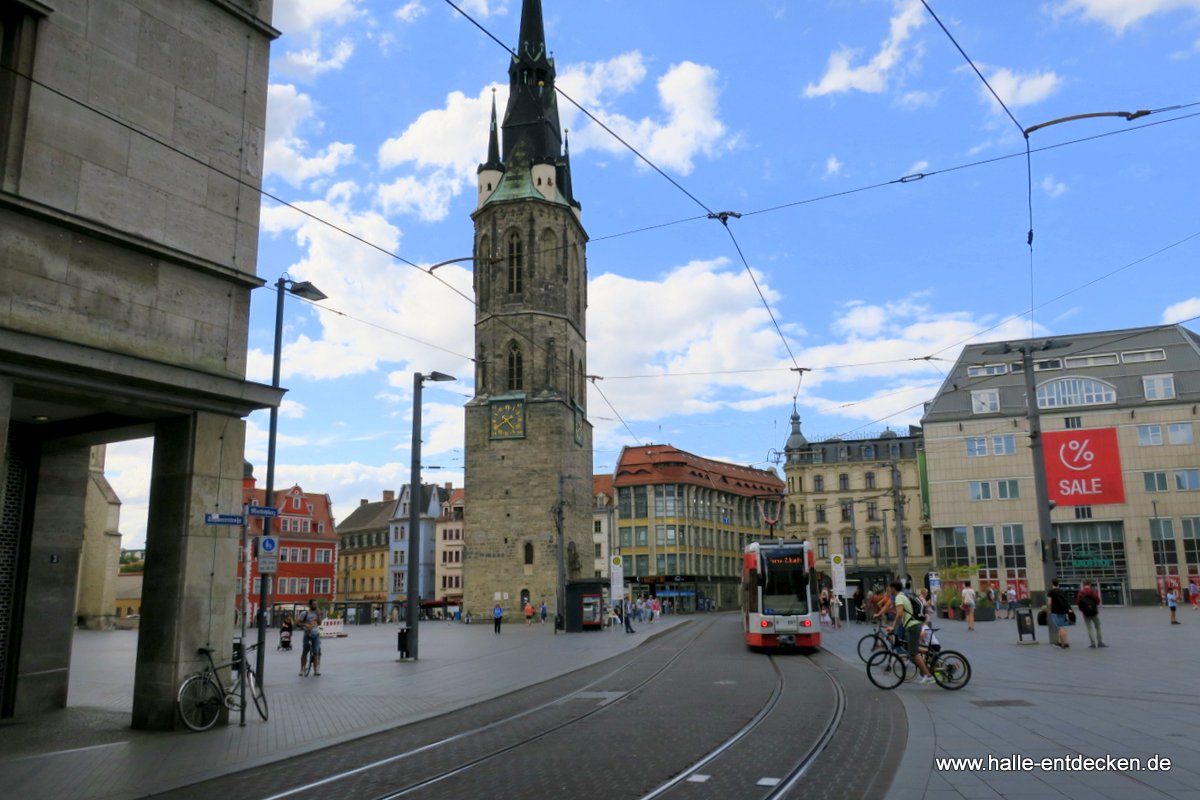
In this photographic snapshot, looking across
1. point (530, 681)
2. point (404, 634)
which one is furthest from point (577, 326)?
point (530, 681)

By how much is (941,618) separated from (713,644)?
17.6 meters

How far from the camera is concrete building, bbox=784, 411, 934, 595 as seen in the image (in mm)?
86938

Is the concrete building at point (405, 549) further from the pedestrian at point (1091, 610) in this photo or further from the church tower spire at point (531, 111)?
the pedestrian at point (1091, 610)

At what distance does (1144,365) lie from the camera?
63.3 metres

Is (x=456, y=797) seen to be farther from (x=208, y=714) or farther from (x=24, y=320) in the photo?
(x=24, y=320)

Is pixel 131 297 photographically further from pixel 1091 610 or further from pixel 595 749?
pixel 1091 610

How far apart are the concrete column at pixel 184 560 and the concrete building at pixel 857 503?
77532mm

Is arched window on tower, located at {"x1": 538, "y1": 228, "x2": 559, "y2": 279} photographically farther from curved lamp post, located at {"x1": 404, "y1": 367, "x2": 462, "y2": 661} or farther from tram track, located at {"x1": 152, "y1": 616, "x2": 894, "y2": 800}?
tram track, located at {"x1": 152, "y1": 616, "x2": 894, "y2": 800}

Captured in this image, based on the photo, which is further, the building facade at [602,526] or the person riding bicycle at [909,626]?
the building facade at [602,526]

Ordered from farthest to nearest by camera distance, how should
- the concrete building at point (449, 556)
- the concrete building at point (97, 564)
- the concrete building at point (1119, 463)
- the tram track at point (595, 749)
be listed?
the concrete building at point (449, 556)
the concrete building at point (1119, 463)
the concrete building at point (97, 564)
the tram track at point (595, 749)

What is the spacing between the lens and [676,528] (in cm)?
9262

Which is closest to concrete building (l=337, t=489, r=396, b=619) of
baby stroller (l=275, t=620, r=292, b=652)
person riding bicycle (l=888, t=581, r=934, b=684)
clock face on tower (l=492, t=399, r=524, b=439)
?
clock face on tower (l=492, t=399, r=524, b=439)

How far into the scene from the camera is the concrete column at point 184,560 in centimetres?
1198

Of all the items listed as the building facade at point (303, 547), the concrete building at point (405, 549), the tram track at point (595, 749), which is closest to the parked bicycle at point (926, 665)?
the tram track at point (595, 749)
